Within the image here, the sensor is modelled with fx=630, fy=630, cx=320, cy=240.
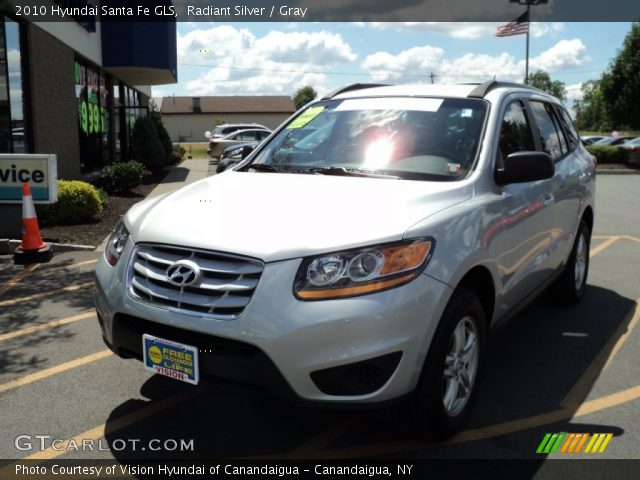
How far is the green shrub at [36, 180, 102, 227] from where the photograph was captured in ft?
31.8

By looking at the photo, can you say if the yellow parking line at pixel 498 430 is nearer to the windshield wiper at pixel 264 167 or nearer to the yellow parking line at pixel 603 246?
the windshield wiper at pixel 264 167

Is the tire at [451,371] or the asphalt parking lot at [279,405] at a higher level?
the tire at [451,371]

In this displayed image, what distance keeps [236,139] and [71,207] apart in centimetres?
1671

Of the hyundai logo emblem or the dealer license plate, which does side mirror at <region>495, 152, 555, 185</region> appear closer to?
the hyundai logo emblem

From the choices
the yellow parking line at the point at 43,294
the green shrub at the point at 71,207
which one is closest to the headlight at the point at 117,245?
the yellow parking line at the point at 43,294

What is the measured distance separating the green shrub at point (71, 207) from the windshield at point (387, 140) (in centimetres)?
641

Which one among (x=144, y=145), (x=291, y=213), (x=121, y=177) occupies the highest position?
(x=144, y=145)

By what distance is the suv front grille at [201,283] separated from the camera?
2756mm

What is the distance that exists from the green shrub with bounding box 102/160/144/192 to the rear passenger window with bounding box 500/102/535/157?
38.4 ft

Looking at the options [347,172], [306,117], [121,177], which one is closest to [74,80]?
[121,177]

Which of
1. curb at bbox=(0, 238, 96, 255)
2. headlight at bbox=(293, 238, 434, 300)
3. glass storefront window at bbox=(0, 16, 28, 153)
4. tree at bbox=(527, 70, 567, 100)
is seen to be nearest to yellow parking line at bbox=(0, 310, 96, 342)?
curb at bbox=(0, 238, 96, 255)

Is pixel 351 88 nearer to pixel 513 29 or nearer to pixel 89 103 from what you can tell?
pixel 89 103

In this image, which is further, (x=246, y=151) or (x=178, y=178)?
(x=178, y=178)

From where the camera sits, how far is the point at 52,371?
13.8ft
